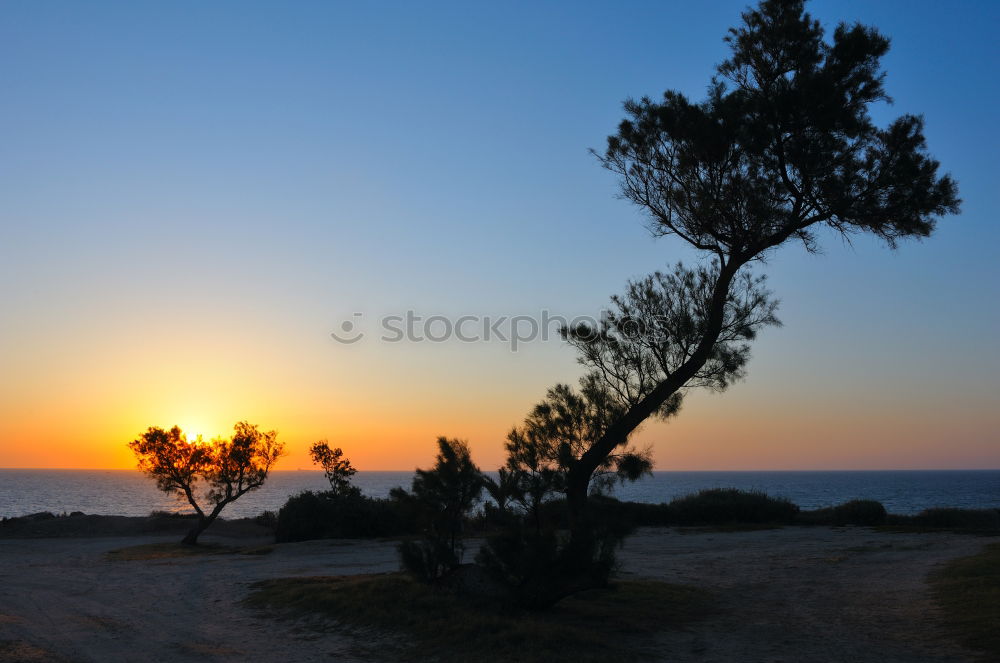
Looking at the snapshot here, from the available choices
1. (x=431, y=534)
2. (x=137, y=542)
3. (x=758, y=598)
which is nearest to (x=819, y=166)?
(x=758, y=598)

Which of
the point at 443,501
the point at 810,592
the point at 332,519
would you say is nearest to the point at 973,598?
the point at 810,592

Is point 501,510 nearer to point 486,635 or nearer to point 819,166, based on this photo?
point 486,635

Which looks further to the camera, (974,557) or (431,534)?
(974,557)

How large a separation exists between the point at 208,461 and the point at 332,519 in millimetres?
4922

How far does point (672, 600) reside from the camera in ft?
44.3

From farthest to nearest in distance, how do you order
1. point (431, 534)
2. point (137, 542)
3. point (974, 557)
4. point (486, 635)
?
point (137, 542) < point (974, 557) < point (431, 534) < point (486, 635)

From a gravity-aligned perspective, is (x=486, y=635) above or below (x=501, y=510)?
below

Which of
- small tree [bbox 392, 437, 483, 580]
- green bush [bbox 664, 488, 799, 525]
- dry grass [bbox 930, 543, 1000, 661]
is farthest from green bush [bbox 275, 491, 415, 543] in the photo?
dry grass [bbox 930, 543, 1000, 661]

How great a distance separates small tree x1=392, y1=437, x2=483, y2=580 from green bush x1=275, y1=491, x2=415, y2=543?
590 inches

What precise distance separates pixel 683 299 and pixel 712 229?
142cm

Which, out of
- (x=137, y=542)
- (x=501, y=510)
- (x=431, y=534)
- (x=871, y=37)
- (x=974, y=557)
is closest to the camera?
(x=501, y=510)

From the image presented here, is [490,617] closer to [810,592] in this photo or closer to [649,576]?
[649,576]

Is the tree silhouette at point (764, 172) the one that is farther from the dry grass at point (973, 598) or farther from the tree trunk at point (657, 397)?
the dry grass at point (973, 598)

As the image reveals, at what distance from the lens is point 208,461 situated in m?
27.8
